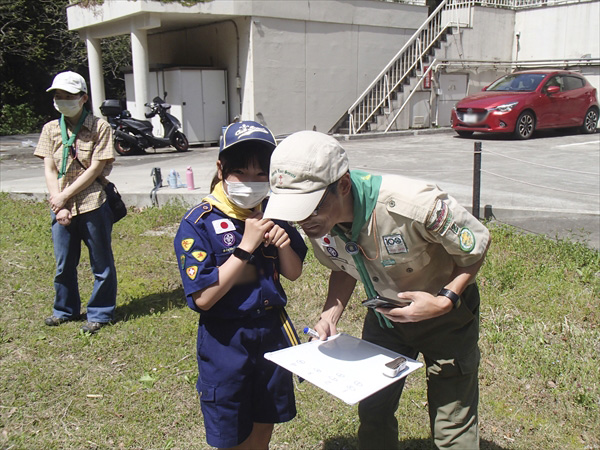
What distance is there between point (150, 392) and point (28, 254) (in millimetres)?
3482

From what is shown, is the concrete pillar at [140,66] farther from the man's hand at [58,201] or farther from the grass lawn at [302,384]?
the man's hand at [58,201]

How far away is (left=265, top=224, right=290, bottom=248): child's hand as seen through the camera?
2.29 meters

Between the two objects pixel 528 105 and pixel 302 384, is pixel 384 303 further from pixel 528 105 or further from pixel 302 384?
pixel 528 105

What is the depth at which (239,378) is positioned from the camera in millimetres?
2336

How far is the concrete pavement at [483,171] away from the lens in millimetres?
6193

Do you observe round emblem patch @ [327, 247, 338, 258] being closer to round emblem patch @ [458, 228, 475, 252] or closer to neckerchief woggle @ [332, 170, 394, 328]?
neckerchief woggle @ [332, 170, 394, 328]

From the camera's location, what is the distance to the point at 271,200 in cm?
198

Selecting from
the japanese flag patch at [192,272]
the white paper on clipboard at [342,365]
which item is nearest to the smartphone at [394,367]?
the white paper on clipboard at [342,365]

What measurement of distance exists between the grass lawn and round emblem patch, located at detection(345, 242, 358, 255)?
4.84ft

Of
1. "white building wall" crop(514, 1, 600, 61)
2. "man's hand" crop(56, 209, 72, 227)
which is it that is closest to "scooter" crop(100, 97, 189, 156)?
"man's hand" crop(56, 209, 72, 227)

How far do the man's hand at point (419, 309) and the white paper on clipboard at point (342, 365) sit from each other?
0.15 meters

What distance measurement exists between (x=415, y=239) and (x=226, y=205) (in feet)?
2.61

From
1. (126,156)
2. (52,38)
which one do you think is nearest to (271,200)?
(126,156)

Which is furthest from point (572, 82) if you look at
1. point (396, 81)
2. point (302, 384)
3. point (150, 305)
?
point (302, 384)
